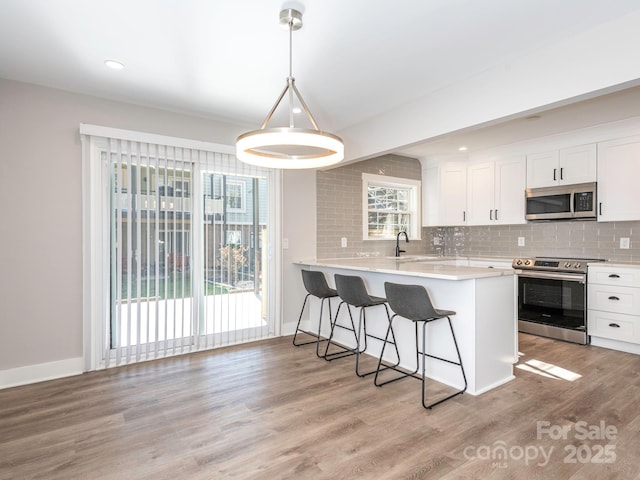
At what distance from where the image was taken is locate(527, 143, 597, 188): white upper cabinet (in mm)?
4203

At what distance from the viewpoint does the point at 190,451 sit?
6.74ft

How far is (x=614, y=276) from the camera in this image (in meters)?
3.80

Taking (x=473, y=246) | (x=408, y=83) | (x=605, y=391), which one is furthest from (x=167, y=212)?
(x=473, y=246)

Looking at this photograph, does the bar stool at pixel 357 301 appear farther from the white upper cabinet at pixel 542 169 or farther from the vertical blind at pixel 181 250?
the white upper cabinet at pixel 542 169

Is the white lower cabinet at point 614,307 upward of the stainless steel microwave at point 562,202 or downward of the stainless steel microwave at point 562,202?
downward

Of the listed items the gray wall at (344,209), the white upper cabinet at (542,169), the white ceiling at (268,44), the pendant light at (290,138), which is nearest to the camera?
the white ceiling at (268,44)

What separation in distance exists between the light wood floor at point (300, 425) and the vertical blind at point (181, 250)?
1.50 ft

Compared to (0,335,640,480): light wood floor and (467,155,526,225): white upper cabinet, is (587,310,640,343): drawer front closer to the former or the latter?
(0,335,640,480): light wood floor

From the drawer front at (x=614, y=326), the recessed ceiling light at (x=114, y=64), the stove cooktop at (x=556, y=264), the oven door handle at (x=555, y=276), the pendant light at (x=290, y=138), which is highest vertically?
the recessed ceiling light at (x=114, y=64)

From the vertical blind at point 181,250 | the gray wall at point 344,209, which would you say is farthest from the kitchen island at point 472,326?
the vertical blind at point 181,250

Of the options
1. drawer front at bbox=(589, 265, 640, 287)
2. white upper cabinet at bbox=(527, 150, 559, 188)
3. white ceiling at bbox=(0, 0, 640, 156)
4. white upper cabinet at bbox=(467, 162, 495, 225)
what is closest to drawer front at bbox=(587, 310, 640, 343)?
drawer front at bbox=(589, 265, 640, 287)

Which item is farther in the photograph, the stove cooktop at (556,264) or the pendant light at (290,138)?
the stove cooktop at (556,264)

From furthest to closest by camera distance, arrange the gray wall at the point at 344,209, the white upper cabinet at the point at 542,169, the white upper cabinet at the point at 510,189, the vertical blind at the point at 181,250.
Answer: the white upper cabinet at the point at 510,189, the gray wall at the point at 344,209, the white upper cabinet at the point at 542,169, the vertical blind at the point at 181,250

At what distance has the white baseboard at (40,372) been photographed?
2.95m
